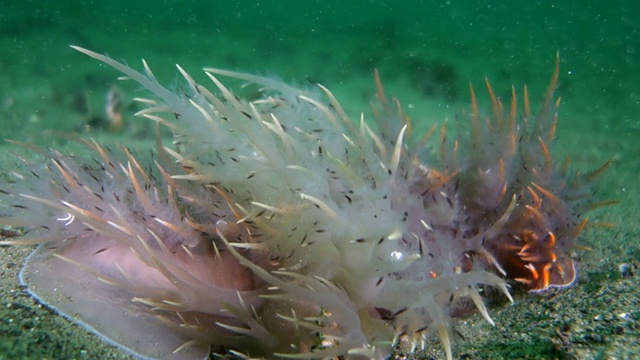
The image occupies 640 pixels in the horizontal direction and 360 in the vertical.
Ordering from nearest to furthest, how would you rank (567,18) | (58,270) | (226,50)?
(58,270)
(226,50)
(567,18)

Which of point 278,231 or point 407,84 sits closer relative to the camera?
point 278,231

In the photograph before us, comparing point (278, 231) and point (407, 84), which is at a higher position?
point (278, 231)

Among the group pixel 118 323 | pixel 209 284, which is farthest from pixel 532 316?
pixel 118 323

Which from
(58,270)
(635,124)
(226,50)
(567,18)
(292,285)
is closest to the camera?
(292,285)

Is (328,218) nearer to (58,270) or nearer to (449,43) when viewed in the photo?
(58,270)
